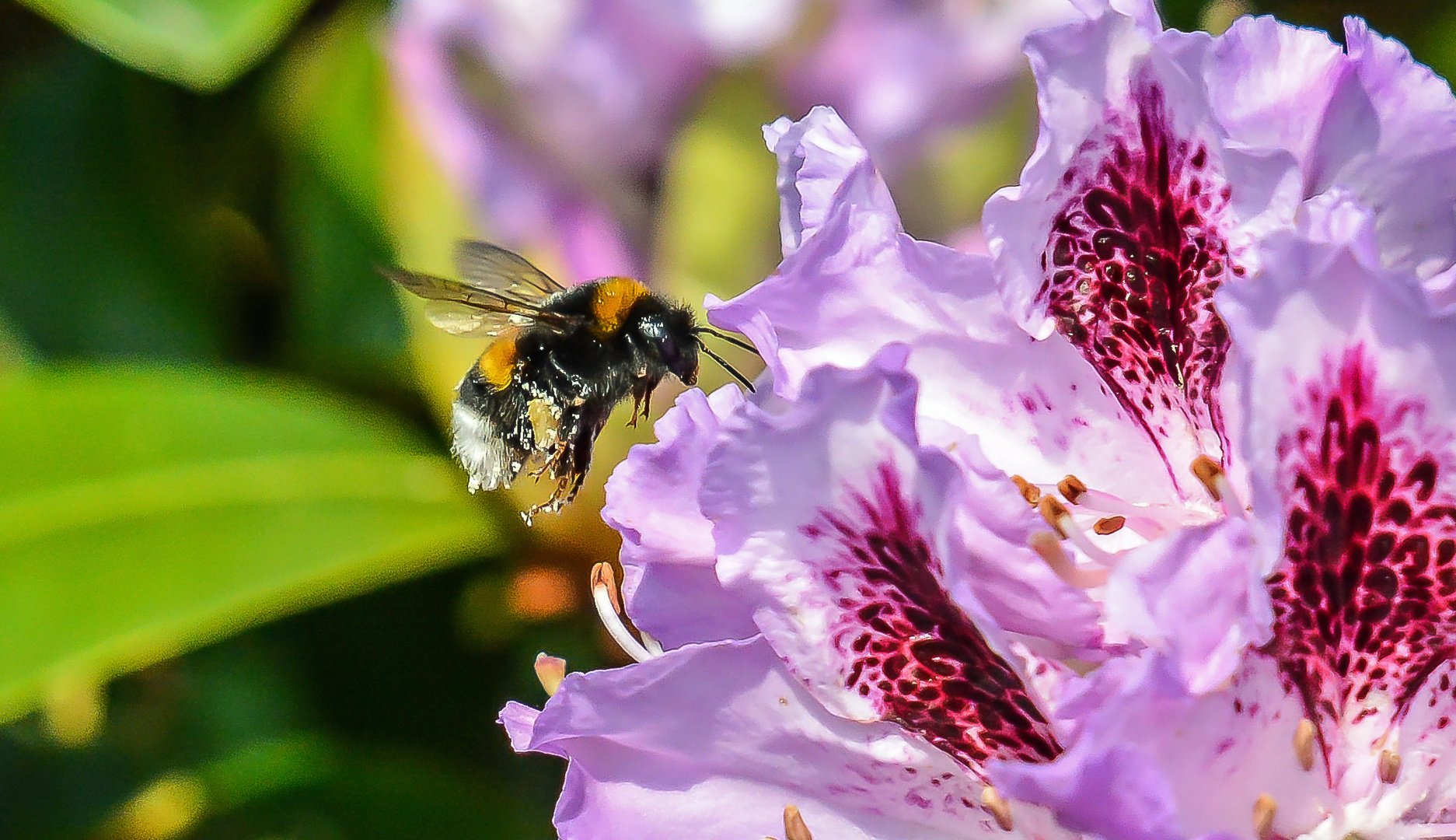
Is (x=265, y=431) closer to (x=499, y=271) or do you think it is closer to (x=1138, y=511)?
(x=499, y=271)

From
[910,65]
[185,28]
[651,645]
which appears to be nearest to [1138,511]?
[651,645]

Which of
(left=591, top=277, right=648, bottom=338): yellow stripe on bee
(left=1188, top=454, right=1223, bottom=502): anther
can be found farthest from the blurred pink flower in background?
(left=1188, top=454, right=1223, bottom=502): anther

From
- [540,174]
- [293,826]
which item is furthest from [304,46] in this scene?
[293,826]

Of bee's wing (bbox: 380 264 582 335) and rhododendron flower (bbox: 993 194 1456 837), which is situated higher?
bee's wing (bbox: 380 264 582 335)

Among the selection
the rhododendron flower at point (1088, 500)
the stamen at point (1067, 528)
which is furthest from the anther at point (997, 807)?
the stamen at point (1067, 528)

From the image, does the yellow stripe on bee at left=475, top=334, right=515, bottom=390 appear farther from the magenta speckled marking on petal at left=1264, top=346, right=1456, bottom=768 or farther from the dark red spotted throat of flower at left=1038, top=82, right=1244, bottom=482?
the magenta speckled marking on petal at left=1264, top=346, right=1456, bottom=768

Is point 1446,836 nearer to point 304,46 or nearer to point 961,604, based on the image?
point 961,604
